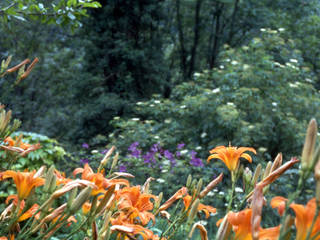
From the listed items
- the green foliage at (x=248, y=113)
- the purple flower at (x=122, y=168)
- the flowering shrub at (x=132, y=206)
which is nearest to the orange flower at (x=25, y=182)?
the flowering shrub at (x=132, y=206)

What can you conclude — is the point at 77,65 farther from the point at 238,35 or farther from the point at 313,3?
the point at 313,3

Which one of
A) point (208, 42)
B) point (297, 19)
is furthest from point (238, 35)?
point (297, 19)

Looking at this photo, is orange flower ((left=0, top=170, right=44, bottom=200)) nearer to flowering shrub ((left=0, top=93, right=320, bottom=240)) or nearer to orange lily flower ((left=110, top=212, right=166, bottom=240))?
flowering shrub ((left=0, top=93, right=320, bottom=240))

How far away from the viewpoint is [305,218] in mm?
586

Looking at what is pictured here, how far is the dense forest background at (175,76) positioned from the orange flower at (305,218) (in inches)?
151

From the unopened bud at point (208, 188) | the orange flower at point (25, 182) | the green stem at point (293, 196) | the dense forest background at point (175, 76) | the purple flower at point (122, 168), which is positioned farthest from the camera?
the dense forest background at point (175, 76)

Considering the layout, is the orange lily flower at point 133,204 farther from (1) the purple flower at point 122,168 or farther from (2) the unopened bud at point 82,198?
(1) the purple flower at point 122,168

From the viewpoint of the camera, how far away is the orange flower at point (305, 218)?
0.57 meters

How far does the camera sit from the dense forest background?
5211 millimetres

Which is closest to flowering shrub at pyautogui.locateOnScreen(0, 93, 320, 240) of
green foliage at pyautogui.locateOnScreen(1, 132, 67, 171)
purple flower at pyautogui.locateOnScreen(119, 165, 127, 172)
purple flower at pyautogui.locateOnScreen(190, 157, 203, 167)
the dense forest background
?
green foliage at pyautogui.locateOnScreen(1, 132, 67, 171)

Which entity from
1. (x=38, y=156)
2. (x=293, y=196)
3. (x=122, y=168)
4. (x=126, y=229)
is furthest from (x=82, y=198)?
(x=122, y=168)

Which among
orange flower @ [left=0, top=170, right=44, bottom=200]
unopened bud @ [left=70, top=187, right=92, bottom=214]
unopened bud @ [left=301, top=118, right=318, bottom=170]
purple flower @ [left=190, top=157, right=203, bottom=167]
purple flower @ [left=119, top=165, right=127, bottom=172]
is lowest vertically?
purple flower @ [left=119, top=165, right=127, bottom=172]

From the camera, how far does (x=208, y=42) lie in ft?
35.6

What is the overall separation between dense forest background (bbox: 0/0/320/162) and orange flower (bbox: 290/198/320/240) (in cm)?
384
